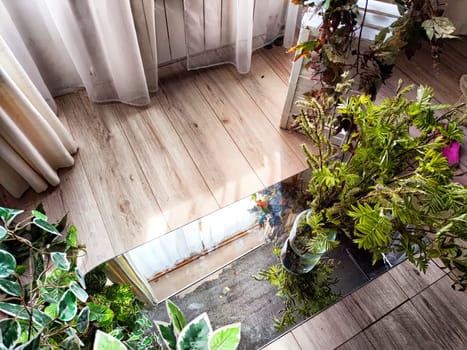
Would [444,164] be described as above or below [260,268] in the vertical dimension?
above

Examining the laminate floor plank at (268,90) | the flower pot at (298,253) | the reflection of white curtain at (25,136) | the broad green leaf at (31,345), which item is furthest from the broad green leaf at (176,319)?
the laminate floor plank at (268,90)

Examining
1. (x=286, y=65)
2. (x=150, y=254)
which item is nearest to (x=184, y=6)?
(x=286, y=65)

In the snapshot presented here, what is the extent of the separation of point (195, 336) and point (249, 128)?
109 cm

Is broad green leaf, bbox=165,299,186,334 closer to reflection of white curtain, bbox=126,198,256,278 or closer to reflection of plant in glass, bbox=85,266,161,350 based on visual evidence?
reflection of plant in glass, bbox=85,266,161,350

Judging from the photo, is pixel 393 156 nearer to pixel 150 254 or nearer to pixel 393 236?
pixel 393 236

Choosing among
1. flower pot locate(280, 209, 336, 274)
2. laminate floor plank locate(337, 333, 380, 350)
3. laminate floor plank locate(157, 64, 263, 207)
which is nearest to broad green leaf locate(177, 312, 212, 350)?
flower pot locate(280, 209, 336, 274)

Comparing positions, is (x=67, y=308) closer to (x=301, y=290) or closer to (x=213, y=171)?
(x=301, y=290)

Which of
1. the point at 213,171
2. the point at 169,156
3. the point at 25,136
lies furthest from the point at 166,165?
the point at 25,136

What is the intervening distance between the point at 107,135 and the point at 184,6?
66 cm

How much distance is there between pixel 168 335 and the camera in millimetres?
588

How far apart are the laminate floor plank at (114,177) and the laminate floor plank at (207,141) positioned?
244 mm

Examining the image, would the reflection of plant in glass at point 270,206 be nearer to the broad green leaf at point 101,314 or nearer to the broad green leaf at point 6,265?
the broad green leaf at point 101,314

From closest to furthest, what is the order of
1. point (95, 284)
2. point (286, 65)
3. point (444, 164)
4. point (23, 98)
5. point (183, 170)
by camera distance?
point (444, 164) < point (95, 284) < point (23, 98) < point (183, 170) < point (286, 65)

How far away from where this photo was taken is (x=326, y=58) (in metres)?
0.96
